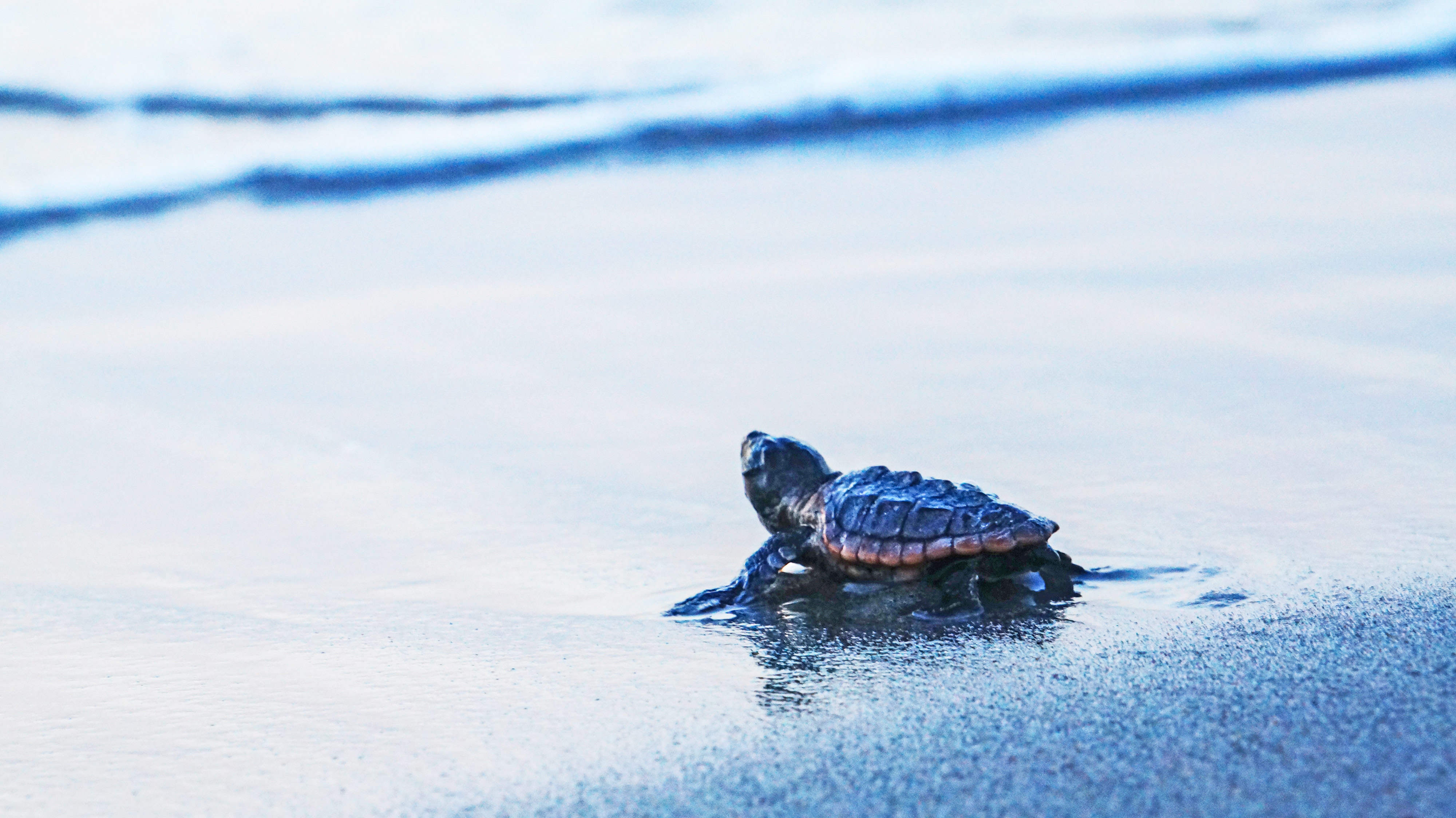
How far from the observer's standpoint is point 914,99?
8.22m

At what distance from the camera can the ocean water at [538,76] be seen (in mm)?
7887

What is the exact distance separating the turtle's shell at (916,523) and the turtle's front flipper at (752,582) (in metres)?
0.07

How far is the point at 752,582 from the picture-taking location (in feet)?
9.64

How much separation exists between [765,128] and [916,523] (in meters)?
5.42

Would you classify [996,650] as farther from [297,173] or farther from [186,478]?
[297,173]

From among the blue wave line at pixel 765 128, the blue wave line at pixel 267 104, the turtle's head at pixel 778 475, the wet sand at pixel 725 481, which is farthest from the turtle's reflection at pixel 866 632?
the blue wave line at pixel 267 104

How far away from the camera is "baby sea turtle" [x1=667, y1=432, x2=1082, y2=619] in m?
2.77

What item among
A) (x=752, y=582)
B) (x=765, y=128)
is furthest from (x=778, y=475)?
(x=765, y=128)

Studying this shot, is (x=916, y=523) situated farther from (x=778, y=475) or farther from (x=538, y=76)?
(x=538, y=76)

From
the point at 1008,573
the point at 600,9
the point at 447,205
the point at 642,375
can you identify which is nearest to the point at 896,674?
the point at 1008,573

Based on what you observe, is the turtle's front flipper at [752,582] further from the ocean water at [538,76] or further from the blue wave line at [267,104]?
the blue wave line at [267,104]

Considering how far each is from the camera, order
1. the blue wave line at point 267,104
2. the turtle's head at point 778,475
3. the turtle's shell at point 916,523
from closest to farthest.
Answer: the turtle's shell at point 916,523
the turtle's head at point 778,475
the blue wave line at point 267,104

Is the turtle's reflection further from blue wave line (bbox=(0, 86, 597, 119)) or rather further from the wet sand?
blue wave line (bbox=(0, 86, 597, 119))

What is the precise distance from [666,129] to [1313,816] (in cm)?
646
